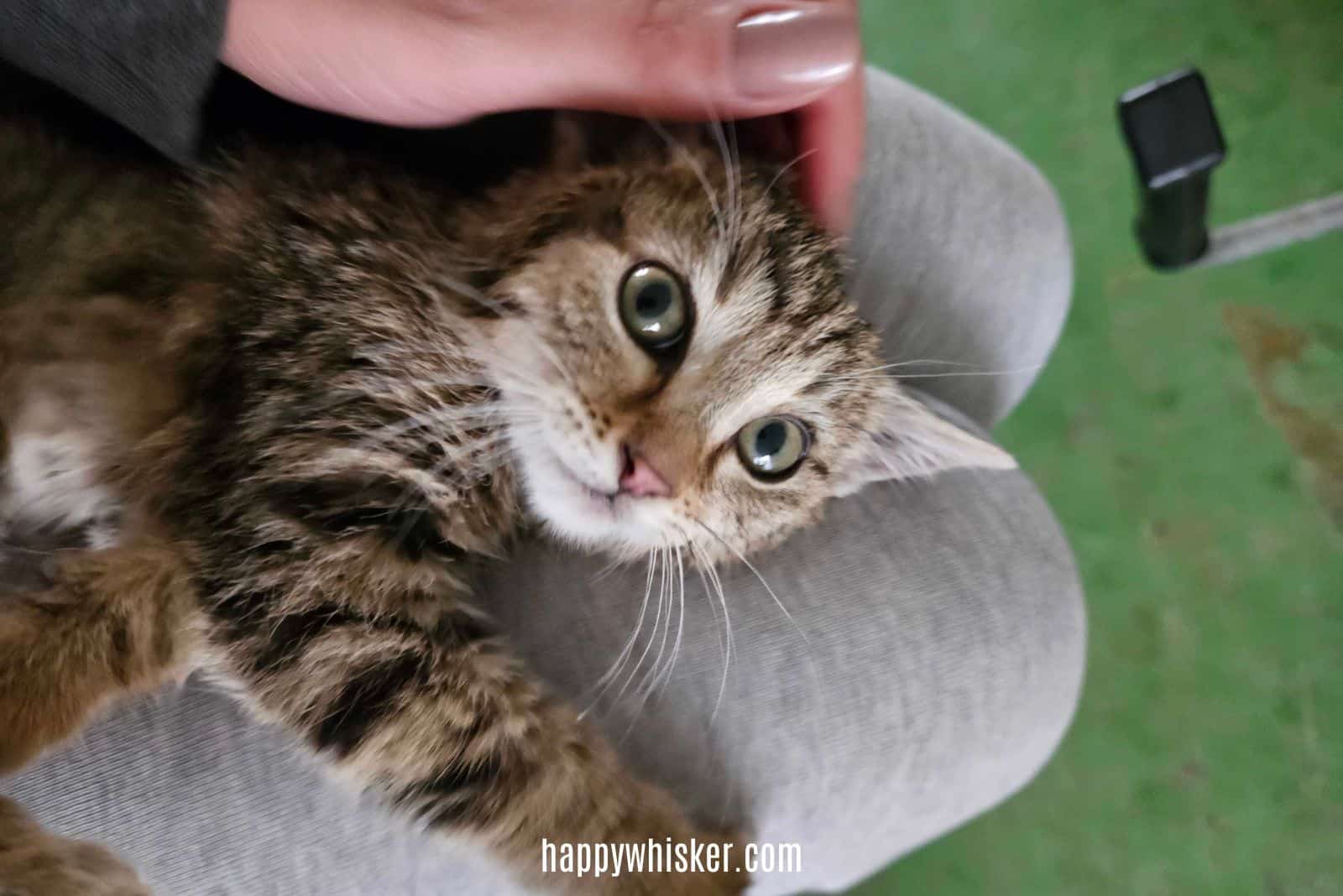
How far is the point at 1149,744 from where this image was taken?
4.91 ft

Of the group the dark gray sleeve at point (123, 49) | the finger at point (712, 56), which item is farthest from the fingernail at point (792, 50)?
the dark gray sleeve at point (123, 49)

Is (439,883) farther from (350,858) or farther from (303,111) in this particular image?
(303,111)

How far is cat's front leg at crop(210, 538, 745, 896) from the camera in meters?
0.75

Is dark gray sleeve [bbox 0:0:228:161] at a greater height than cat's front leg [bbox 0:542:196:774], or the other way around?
dark gray sleeve [bbox 0:0:228:161]

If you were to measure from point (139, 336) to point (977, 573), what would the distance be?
920mm

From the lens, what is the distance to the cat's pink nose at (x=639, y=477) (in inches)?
31.1

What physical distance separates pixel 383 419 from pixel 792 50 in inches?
19.6

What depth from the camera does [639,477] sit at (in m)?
0.79

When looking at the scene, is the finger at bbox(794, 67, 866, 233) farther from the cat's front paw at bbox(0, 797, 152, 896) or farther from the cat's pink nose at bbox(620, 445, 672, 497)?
the cat's front paw at bbox(0, 797, 152, 896)

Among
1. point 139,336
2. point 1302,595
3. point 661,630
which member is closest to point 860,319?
point 661,630

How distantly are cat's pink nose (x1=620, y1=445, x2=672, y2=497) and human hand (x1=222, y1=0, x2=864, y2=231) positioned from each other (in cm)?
Answer: 33

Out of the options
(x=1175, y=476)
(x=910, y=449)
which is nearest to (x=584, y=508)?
(x=910, y=449)

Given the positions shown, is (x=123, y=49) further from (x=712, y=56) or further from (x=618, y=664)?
(x=618, y=664)

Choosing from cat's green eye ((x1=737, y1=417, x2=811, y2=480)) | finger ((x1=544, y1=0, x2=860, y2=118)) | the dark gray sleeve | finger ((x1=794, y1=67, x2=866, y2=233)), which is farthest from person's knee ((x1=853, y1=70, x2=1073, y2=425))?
the dark gray sleeve
